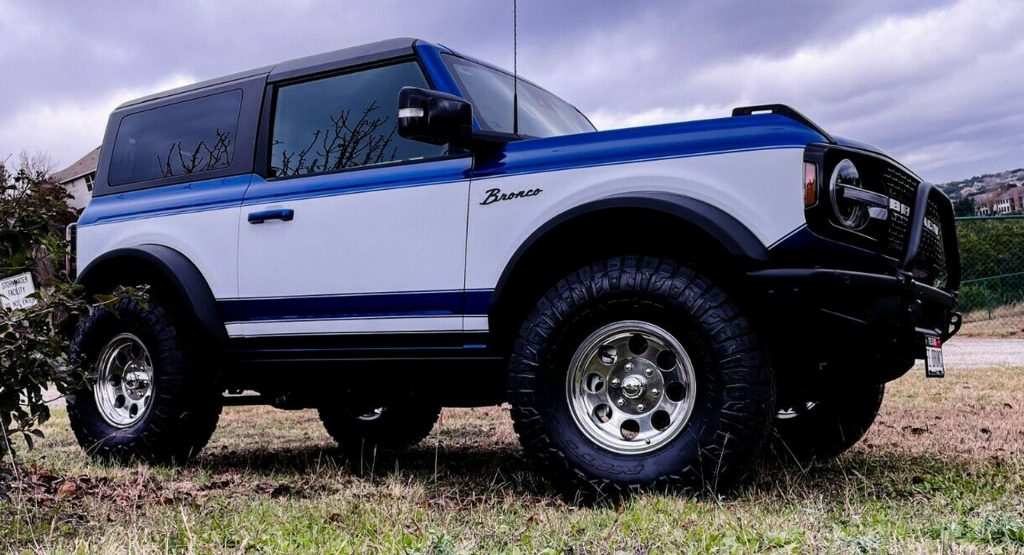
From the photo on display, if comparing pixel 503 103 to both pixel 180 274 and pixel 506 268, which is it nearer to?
pixel 506 268

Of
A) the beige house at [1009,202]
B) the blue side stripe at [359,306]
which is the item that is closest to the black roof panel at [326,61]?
the blue side stripe at [359,306]

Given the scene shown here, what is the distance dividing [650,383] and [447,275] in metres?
1.04

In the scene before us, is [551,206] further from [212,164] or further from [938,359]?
[212,164]

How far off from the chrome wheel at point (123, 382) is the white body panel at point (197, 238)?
55cm

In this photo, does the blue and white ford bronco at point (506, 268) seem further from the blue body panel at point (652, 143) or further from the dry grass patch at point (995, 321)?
the dry grass patch at point (995, 321)

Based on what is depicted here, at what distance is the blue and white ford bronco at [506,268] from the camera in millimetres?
3537

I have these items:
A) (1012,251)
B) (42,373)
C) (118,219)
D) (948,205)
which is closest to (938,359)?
(948,205)

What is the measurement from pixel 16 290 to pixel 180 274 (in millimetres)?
1587

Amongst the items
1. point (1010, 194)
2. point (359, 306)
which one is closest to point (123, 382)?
point (359, 306)

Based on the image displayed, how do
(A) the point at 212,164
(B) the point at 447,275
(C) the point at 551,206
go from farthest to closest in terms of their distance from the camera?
(A) the point at 212,164
(B) the point at 447,275
(C) the point at 551,206

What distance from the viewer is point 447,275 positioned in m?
4.16

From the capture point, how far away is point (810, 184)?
11.4 feet

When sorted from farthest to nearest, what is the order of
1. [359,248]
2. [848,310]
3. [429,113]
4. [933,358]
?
[359,248] → [429,113] → [933,358] → [848,310]

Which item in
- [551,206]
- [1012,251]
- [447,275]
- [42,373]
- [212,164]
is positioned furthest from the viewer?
[1012,251]
